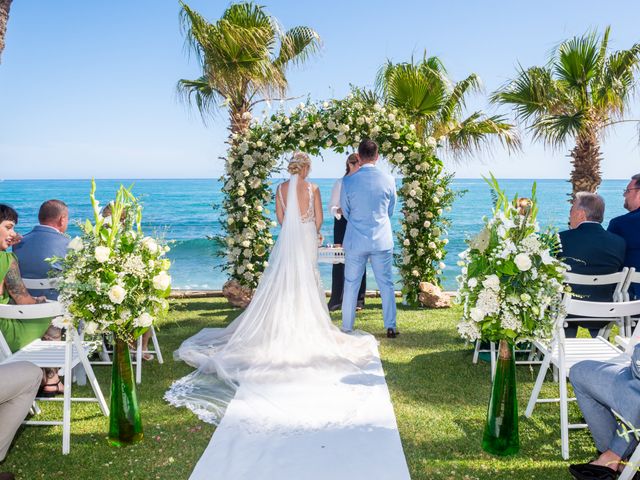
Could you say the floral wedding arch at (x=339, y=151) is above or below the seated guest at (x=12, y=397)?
above

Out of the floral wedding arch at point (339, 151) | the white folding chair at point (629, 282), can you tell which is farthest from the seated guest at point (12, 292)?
the white folding chair at point (629, 282)

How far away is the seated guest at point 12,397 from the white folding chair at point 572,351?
351cm

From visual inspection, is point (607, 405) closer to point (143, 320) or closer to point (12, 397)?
point (143, 320)

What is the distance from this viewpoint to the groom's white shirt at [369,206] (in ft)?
21.3

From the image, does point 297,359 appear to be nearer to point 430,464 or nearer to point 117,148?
point 430,464

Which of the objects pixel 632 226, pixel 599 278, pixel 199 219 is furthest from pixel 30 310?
pixel 199 219

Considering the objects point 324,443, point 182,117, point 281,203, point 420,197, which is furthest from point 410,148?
point 182,117

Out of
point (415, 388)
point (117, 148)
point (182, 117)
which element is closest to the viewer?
point (415, 388)

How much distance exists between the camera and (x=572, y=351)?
13.9 ft

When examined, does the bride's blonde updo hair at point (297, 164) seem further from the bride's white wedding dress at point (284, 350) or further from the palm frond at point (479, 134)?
the palm frond at point (479, 134)

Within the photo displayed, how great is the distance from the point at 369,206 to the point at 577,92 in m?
5.09

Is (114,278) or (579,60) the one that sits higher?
(579,60)

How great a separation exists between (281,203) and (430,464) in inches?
149

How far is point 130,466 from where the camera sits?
3617mm
